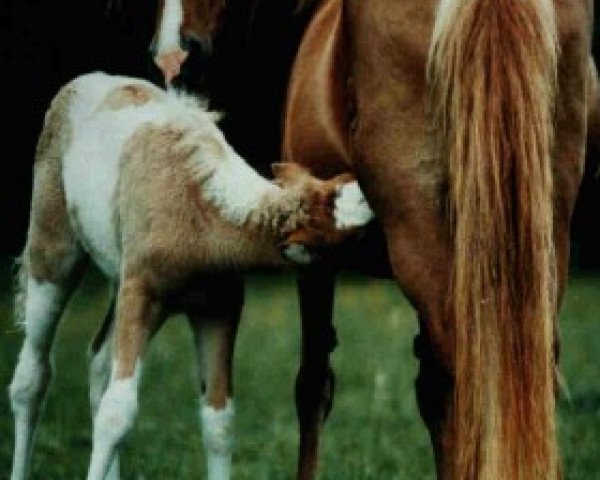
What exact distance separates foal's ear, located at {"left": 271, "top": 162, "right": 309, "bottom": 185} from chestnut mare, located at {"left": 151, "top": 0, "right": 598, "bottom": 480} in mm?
271

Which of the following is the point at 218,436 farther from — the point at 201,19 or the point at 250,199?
the point at 201,19

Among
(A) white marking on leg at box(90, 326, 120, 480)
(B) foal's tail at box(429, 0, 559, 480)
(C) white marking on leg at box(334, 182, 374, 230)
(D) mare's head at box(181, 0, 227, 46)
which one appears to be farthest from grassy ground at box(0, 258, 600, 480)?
(D) mare's head at box(181, 0, 227, 46)

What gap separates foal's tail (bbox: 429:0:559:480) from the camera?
5309 millimetres

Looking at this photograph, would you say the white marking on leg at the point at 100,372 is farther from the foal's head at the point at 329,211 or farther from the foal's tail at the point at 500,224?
the foal's tail at the point at 500,224

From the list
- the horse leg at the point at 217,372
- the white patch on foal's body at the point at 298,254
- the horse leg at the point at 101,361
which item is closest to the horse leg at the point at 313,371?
the horse leg at the point at 101,361

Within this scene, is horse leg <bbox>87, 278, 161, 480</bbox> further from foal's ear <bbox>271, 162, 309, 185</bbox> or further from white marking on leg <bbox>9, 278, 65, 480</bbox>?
white marking on leg <bbox>9, 278, 65, 480</bbox>

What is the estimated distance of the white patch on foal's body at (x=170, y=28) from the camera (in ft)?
21.6

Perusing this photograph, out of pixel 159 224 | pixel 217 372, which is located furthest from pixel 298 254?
pixel 217 372

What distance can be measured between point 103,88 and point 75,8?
980cm

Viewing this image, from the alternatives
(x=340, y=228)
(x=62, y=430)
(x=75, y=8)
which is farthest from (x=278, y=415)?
(x=75, y=8)

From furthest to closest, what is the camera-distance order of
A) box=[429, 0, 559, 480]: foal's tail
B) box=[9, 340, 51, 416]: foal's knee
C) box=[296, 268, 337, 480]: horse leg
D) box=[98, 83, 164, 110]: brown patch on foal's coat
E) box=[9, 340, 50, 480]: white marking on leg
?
1. box=[296, 268, 337, 480]: horse leg
2. box=[9, 340, 51, 416]: foal's knee
3. box=[9, 340, 50, 480]: white marking on leg
4. box=[98, 83, 164, 110]: brown patch on foal's coat
5. box=[429, 0, 559, 480]: foal's tail

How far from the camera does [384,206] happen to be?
18.2 feet

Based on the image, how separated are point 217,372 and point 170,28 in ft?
A: 3.67

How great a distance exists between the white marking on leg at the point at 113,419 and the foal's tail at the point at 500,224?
117cm
